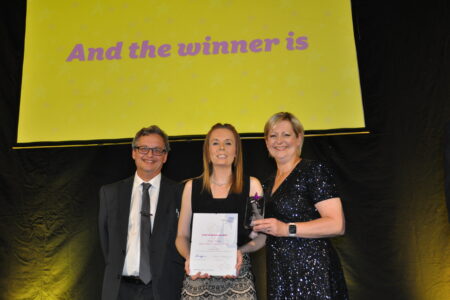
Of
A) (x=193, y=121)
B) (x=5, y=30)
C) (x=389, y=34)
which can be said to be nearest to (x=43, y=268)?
(x=193, y=121)

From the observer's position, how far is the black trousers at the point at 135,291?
2666mm

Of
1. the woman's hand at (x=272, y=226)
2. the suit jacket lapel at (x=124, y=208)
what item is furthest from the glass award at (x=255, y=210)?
the suit jacket lapel at (x=124, y=208)

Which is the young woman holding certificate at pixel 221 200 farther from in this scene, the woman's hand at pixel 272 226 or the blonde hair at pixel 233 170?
the woman's hand at pixel 272 226

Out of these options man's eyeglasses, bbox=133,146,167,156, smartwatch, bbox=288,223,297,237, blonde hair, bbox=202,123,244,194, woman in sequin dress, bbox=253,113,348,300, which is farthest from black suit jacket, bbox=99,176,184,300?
smartwatch, bbox=288,223,297,237

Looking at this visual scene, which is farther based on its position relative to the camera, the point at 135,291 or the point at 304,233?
the point at 135,291

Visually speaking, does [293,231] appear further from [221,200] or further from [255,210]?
[221,200]

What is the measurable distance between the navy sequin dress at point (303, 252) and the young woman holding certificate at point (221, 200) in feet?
0.50

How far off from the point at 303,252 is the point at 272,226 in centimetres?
23

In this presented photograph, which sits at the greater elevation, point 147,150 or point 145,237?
point 147,150

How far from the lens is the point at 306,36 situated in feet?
12.6

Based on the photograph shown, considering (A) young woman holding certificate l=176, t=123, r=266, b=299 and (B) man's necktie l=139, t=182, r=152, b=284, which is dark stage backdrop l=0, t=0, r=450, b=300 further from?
(A) young woman holding certificate l=176, t=123, r=266, b=299

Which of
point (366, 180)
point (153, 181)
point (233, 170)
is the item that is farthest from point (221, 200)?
point (366, 180)

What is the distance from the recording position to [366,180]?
12.2 feet

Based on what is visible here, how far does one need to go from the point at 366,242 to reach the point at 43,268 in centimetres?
277
